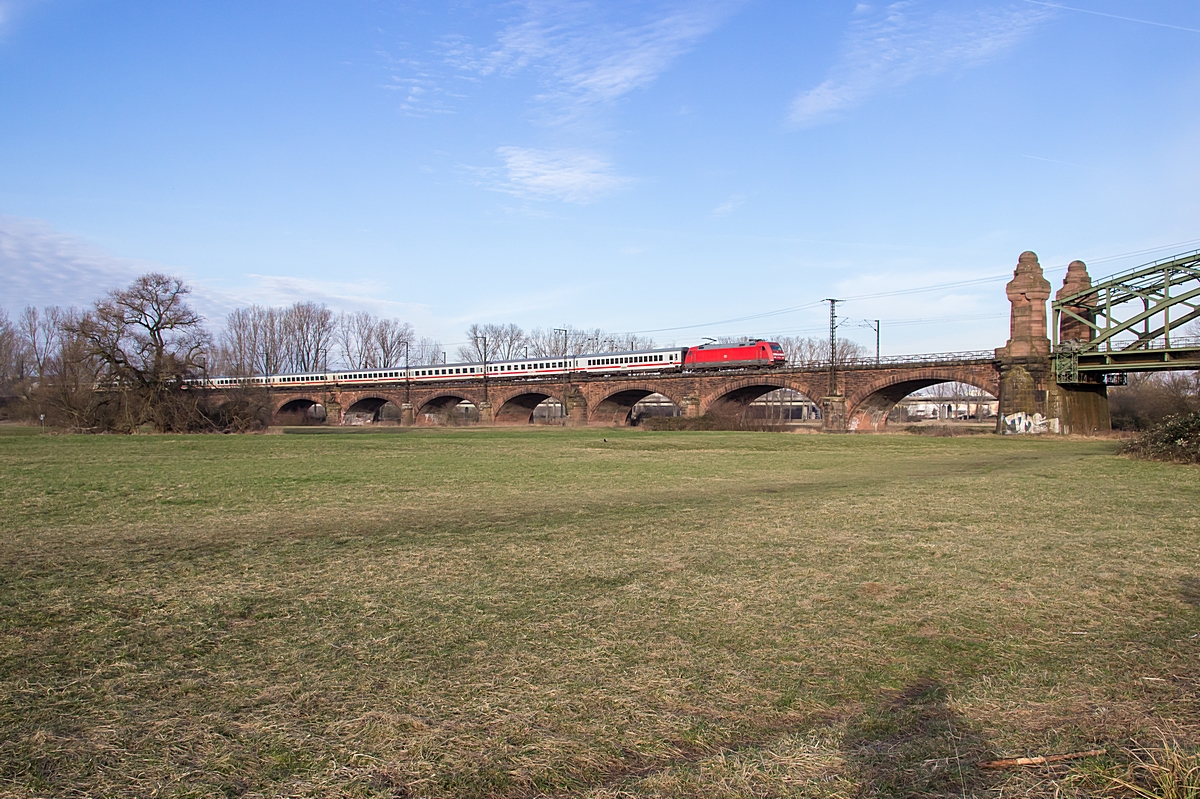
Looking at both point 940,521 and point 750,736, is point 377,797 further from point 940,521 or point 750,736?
point 940,521

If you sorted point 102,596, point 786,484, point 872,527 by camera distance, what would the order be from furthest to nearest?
point 786,484
point 872,527
point 102,596

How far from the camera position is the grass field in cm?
364

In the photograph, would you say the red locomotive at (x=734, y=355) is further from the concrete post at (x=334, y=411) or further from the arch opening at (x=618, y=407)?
the concrete post at (x=334, y=411)

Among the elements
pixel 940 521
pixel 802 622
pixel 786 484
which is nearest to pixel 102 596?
pixel 802 622

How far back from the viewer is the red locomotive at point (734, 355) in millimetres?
63812

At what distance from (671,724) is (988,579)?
15.3 ft

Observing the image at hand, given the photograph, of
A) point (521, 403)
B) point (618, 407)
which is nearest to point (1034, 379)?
point (618, 407)

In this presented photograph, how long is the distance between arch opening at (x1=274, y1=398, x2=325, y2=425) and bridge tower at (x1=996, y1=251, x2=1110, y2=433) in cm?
6781

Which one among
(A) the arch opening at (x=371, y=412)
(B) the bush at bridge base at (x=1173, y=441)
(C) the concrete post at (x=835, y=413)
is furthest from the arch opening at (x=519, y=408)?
(B) the bush at bridge base at (x=1173, y=441)

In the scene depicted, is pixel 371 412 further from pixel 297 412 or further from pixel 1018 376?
pixel 1018 376

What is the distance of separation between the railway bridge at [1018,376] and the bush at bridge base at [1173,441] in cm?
1935

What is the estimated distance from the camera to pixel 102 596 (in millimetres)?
6797

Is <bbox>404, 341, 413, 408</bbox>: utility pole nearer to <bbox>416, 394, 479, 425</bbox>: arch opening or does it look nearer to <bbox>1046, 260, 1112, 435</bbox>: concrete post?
<bbox>416, 394, 479, 425</bbox>: arch opening

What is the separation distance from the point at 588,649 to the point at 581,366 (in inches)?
2665
